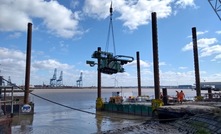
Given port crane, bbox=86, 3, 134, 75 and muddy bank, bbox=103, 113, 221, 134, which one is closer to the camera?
muddy bank, bbox=103, 113, 221, 134

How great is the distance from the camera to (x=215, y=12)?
24.5 meters

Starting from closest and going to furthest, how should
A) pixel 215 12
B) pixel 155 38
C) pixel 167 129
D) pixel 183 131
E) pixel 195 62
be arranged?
pixel 183 131
pixel 167 129
pixel 215 12
pixel 155 38
pixel 195 62

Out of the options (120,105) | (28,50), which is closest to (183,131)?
(120,105)

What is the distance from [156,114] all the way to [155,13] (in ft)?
43.9

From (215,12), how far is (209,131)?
16.6 m

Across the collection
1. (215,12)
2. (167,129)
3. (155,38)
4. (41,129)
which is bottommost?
(41,129)

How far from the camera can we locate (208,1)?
2506 cm

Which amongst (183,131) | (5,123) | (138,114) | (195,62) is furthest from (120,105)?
(5,123)

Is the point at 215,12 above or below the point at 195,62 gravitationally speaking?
above

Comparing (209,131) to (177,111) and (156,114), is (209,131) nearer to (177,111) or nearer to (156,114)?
(177,111)

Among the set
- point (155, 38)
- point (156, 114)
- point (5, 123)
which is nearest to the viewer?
point (5, 123)

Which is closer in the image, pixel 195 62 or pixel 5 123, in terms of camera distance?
pixel 5 123

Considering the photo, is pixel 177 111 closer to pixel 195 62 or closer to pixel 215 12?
pixel 215 12

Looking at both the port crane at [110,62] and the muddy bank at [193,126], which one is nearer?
the muddy bank at [193,126]
